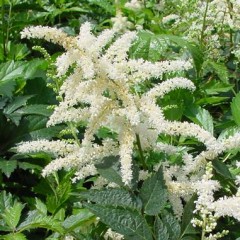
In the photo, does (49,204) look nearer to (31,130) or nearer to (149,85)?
(31,130)

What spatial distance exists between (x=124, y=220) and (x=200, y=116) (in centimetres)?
122

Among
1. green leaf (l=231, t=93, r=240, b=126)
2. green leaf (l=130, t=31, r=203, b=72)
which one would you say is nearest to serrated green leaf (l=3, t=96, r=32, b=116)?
green leaf (l=130, t=31, r=203, b=72)

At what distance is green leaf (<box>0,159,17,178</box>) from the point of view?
319cm

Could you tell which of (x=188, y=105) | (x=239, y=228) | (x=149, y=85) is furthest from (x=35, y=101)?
(x=239, y=228)

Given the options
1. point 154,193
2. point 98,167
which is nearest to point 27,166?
point 98,167

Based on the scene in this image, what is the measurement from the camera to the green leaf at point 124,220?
2285 mm

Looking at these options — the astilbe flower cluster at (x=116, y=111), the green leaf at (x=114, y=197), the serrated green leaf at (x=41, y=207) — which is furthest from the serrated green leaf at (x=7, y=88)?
the green leaf at (x=114, y=197)

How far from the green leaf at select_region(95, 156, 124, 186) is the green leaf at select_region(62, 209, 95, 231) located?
0.21 m

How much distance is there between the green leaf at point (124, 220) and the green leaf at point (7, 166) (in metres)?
0.99

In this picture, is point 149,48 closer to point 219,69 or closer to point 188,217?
point 219,69

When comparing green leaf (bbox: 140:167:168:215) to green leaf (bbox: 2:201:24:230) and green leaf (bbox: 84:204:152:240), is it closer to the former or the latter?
green leaf (bbox: 84:204:152:240)

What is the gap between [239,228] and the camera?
2695mm

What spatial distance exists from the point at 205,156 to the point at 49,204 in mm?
844

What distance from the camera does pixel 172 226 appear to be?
2404mm
